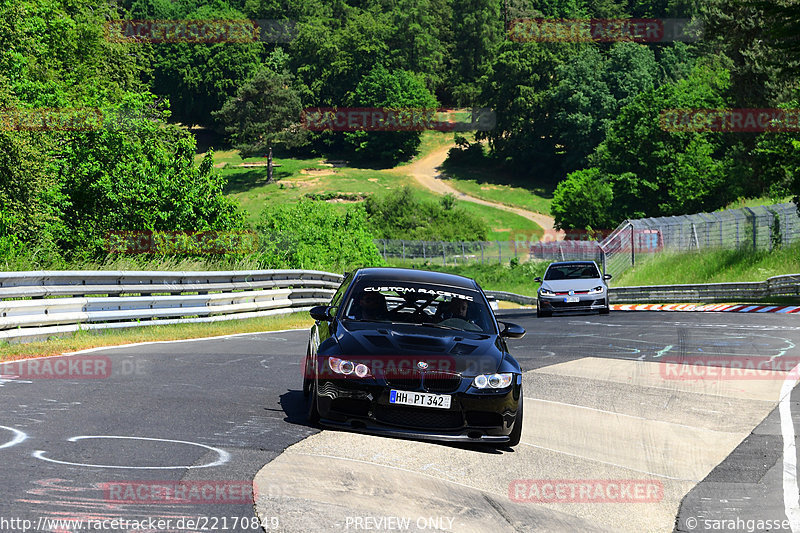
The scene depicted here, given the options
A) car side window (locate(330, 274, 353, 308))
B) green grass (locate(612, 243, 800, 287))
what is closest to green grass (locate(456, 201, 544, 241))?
green grass (locate(612, 243, 800, 287))

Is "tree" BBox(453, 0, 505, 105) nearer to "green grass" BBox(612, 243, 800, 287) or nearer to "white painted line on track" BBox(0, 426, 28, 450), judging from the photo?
"green grass" BBox(612, 243, 800, 287)

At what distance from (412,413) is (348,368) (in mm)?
652

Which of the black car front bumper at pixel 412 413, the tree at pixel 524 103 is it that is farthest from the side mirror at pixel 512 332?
the tree at pixel 524 103

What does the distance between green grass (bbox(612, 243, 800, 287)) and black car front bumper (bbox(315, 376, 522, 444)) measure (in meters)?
33.7

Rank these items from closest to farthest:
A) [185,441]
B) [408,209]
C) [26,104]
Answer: [185,441] < [26,104] < [408,209]

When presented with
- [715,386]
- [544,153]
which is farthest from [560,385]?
[544,153]

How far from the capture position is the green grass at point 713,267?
1574 inches

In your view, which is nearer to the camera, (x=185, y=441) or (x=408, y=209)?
(x=185, y=441)

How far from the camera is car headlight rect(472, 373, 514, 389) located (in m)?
8.45

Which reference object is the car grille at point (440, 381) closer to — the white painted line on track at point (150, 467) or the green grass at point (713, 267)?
the white painted line on track at point (150, 467)

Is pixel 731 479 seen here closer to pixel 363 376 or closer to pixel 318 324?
pixel 363 376

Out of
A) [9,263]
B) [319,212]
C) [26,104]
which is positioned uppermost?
[26,104]

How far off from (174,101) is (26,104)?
442 ft

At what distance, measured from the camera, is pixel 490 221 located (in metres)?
111
